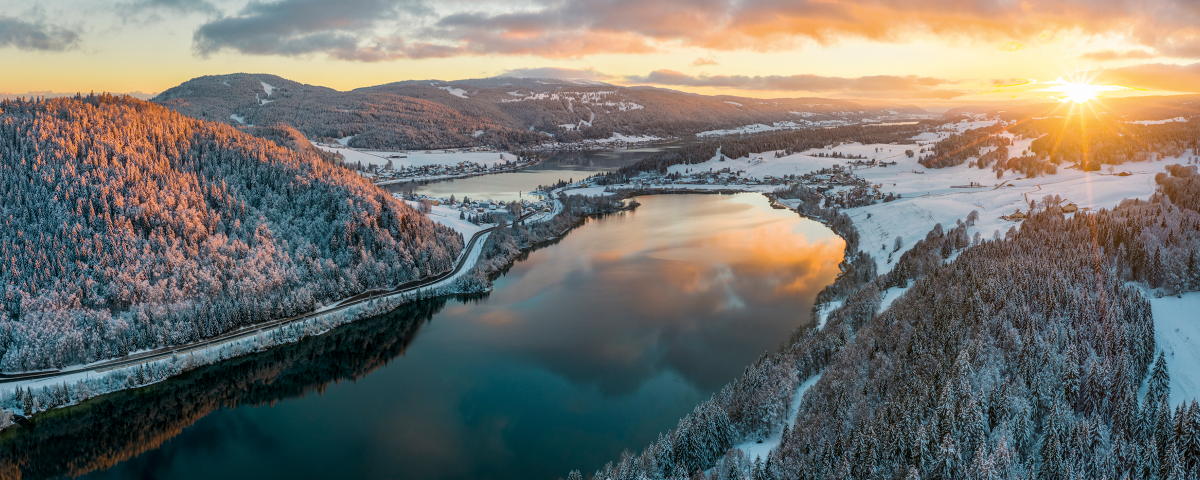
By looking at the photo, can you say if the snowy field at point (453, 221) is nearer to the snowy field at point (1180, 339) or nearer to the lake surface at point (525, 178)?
the lake surface at point (525, 178)

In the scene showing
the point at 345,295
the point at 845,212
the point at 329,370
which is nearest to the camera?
the point at 329,370

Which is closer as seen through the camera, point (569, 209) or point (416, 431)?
point (416, 431)

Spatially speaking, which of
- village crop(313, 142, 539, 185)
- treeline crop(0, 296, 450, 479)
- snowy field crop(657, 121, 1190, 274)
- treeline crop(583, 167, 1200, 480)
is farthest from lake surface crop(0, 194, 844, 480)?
village crop(313, 142, 539, 185)

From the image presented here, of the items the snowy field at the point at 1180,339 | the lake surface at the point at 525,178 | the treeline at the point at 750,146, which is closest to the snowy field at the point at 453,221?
the lake surface at the point at 525,178

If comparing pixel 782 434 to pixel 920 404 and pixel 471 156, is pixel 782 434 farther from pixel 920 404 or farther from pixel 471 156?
pixel 471 156

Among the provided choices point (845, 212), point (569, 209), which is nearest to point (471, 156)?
point (569, 209)

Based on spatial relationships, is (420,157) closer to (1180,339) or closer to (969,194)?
(969,194)

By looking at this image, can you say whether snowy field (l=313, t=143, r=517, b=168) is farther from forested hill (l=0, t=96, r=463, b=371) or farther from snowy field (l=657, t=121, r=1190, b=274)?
forested hill (l=0, t=96, r=463, b=371)
